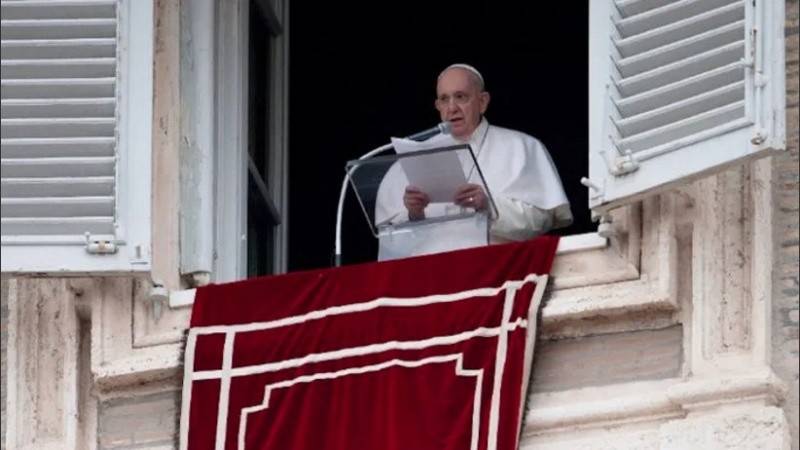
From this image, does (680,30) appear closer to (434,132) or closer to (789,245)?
(434,132)

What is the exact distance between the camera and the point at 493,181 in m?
12.3

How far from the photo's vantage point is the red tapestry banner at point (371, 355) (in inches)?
444

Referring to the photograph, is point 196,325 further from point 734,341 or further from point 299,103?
point 299,103

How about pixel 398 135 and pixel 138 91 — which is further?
pixel 398 135

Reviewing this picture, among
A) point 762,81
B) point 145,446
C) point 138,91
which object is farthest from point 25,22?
point 762,81

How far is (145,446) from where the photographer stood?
1170 centimetres

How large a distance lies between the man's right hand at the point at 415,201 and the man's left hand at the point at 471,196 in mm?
102

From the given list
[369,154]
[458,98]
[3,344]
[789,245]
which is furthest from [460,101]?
[3,344]

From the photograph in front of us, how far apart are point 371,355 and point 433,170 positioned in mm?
670

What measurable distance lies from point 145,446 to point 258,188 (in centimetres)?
114

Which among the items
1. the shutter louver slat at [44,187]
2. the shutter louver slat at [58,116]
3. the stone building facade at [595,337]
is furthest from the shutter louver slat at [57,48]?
the shutter louver slat at [44,187]

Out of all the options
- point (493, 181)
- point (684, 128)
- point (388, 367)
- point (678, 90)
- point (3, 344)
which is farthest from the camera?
point (3, 344)

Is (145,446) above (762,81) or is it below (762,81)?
below

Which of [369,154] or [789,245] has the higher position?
[369,154]
